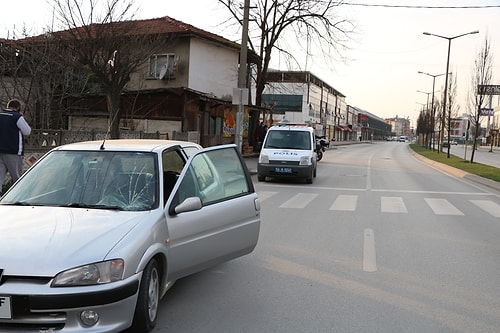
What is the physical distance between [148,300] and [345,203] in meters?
8.53

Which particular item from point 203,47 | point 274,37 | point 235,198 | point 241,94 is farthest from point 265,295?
point 274,37

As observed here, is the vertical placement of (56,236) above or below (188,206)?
below

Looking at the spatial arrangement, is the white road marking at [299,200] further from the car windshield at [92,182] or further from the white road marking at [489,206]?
the car windshield at [92,182]

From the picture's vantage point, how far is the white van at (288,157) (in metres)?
15.9

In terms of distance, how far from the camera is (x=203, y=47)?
27516 mm

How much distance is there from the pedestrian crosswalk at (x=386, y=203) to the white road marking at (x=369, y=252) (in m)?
2.70

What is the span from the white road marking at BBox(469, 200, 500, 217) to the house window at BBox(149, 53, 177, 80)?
1794 centimetres

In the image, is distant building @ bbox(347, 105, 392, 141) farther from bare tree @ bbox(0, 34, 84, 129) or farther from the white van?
bare tree @ bbox(0, 34, 84, 129)

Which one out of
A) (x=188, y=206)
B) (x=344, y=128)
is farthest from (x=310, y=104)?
(x=188, y=206)

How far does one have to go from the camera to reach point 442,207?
1142 cm

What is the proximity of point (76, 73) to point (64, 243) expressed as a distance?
57.4 feet

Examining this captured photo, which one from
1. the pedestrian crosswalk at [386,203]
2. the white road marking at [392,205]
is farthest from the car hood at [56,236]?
the white road marking at [392,205]

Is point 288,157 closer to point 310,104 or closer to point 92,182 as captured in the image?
point 92,182

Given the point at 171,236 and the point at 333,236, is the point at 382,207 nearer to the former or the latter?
the point at 333,236
